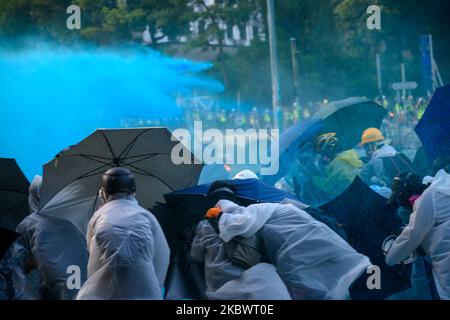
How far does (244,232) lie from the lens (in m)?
4.86

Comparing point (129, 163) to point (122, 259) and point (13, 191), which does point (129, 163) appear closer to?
point (13, 191)

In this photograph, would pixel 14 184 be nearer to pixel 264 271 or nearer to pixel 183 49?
pixel 264 271

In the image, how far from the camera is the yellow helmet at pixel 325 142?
7699 millimetres

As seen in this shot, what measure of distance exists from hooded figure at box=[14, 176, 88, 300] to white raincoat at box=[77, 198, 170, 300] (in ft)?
3.32

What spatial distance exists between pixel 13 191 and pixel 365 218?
2.98m

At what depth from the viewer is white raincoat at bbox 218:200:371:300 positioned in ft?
16.6

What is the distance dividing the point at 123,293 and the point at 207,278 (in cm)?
67

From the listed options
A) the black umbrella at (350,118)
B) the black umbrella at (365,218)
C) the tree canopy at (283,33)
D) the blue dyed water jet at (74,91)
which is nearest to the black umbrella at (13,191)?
the black umbrella at (365,218)

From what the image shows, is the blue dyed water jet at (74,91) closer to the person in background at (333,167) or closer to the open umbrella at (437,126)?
the person in background at (333,167)

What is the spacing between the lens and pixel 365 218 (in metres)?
5.91

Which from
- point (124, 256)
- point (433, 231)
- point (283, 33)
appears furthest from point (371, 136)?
point (283, 33)

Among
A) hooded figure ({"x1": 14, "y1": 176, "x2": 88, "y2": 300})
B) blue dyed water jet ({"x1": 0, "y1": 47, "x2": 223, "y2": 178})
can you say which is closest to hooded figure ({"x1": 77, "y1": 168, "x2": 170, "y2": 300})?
hooded figure ({"x1": 14, "y1": 176, "x2": 88, "y2": 300})

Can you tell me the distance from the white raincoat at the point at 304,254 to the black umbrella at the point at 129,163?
120 centimetres
